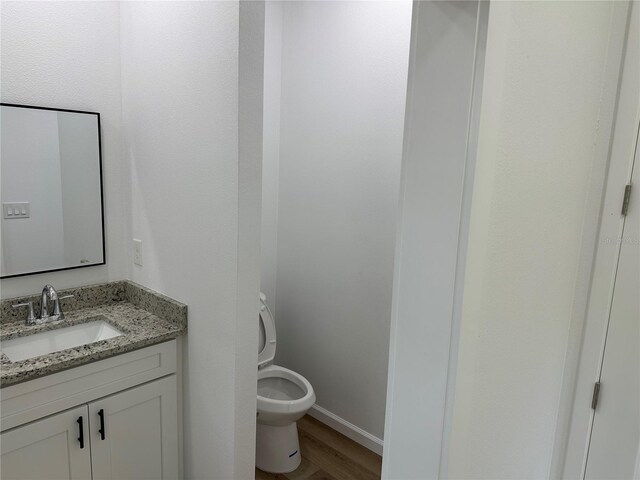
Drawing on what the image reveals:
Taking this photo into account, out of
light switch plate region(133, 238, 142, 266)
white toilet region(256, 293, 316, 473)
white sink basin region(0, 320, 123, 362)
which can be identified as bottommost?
white toilet region(256, 293, 316, 473)

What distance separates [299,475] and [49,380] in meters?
1.36

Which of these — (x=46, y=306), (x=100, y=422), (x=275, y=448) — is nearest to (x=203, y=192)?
(x=46, y=306)

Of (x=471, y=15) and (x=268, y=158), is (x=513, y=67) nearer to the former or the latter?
(x=471, y=15)

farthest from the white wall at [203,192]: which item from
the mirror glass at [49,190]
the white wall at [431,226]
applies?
the white wall at [431,226]

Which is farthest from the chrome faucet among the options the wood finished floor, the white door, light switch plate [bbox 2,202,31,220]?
the white door

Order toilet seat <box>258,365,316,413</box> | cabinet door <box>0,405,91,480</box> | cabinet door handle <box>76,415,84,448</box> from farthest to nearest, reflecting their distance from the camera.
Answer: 1. toilet seat <box>258,365,316,413</box>
2. cabinet door handle <box>76,415,84,448</box>
3. cabinet door <box>0,405,91,480</box>

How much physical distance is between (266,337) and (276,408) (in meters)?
0.43

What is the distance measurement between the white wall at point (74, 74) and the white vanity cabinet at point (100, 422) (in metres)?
0.53

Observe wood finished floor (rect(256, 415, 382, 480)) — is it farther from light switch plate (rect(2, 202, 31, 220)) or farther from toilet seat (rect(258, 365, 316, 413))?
light switch plate (rect(2, 202, 31, 220))

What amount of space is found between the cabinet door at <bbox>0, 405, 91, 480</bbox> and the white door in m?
1.71

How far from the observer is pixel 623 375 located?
1.34 meters

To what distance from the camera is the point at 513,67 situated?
96 centimetres

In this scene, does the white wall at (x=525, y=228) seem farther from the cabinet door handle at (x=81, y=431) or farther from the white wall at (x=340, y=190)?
the cabinet door handle at (x=81, y=431)

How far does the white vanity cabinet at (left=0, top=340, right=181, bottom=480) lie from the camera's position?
1.52m
